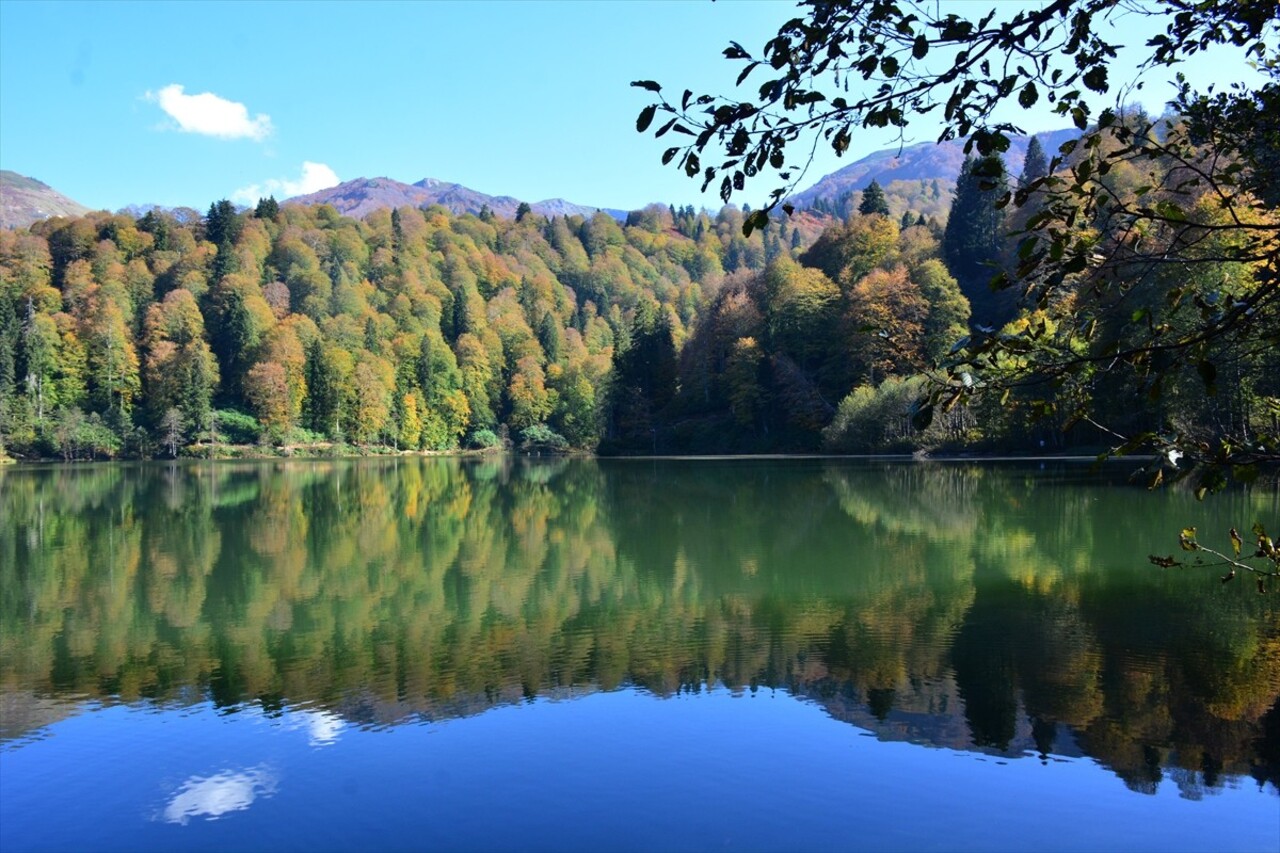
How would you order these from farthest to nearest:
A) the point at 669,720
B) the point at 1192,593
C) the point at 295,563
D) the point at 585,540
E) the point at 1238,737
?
the point at 585,540
the point at 295,563
the point at 1192,593
the point at 669,720
the point at 1238,737

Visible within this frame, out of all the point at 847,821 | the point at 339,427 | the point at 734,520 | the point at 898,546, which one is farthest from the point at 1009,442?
the point at 339,427

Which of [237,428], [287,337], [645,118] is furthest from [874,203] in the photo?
[645,118]

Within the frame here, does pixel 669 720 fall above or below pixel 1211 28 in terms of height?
below

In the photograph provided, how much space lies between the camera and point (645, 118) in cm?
349

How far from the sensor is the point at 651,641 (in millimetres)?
11938

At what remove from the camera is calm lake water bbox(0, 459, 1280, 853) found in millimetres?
6641

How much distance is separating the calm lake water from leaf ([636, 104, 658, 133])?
4488 millimetres

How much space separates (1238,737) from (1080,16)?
6.49m

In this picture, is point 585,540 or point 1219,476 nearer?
point 1219,476

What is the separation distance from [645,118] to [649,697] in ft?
23.1

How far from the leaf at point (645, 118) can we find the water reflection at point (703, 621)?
5985 millimetres

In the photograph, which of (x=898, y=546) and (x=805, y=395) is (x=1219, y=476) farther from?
(x=805, y=395)

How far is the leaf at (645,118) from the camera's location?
11.4ft

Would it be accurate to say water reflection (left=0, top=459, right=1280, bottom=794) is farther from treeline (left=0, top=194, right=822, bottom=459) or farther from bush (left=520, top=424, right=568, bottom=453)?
bush (left=520, top=424, right=568, bottom=453)
